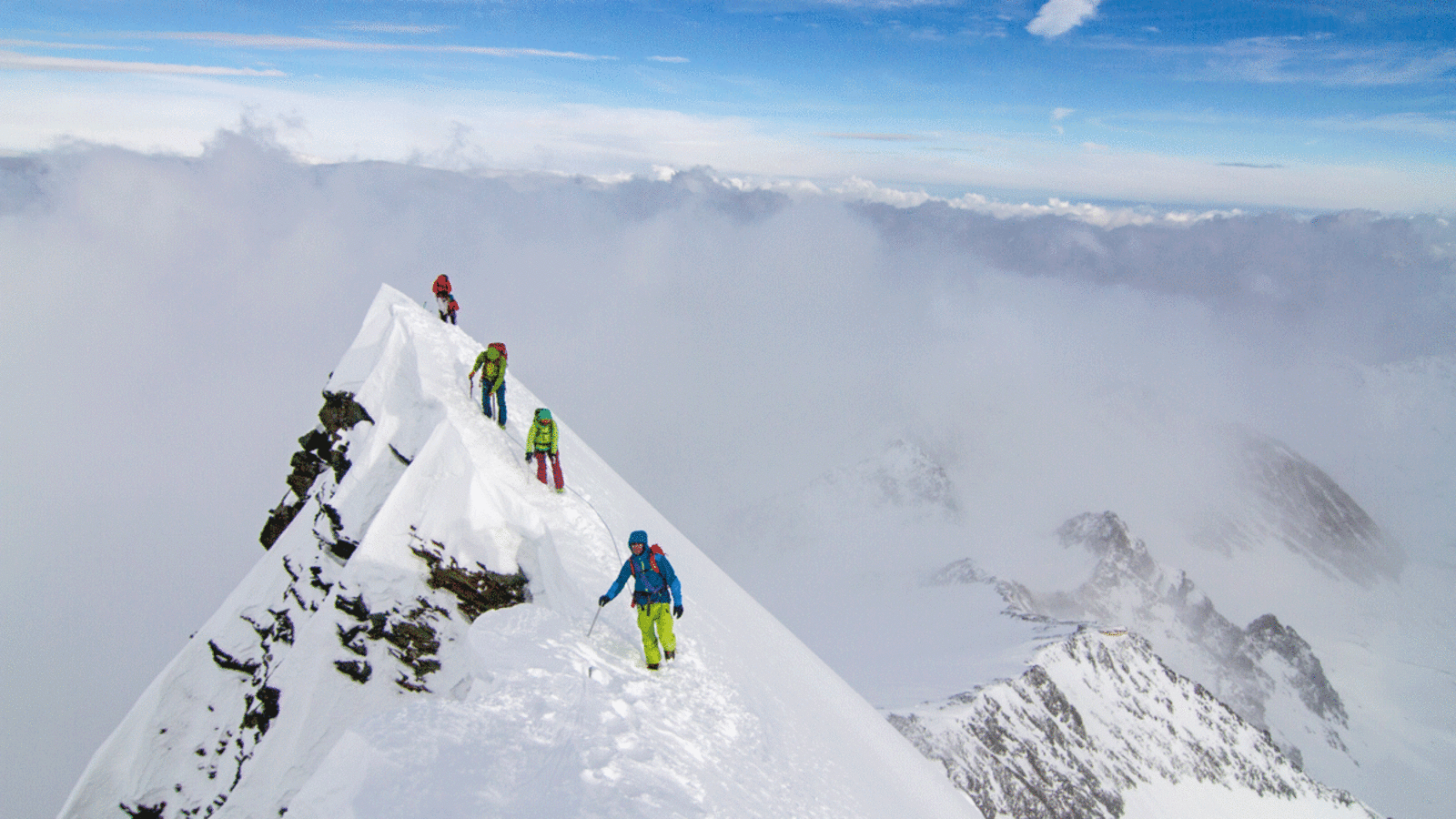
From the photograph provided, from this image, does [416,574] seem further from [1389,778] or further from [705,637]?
[1389,778]

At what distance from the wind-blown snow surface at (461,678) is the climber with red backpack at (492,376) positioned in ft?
1.82

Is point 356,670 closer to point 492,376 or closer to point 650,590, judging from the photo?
point 492,376

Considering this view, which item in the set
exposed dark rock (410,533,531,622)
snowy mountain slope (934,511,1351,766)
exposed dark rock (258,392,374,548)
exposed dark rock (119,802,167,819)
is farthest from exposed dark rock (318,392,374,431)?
snowy mountain slope (934,511,1351,766)

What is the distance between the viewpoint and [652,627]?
40.2ft

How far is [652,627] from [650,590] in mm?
1124

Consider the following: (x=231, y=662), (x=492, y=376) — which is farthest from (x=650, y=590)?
(x=231, y=662)

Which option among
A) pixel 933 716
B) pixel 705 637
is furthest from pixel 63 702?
pixel 705 637

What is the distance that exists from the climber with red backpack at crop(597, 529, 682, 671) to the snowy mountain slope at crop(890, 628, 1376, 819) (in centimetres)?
4263

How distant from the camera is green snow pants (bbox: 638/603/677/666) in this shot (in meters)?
12.0

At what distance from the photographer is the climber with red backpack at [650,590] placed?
11.5 metres

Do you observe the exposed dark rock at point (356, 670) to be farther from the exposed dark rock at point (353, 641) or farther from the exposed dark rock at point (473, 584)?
the exposed dark rock at point (473, 584)

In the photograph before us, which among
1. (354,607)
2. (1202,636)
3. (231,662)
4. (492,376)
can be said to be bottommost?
(231,662)

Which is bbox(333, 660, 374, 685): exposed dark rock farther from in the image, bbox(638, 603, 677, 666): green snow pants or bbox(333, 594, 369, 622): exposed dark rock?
bbox(638, 603, 677, 666): green snow pants

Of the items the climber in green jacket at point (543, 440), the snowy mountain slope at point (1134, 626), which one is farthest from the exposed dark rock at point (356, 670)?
the snowy mountain slope at point (1134, 626)
